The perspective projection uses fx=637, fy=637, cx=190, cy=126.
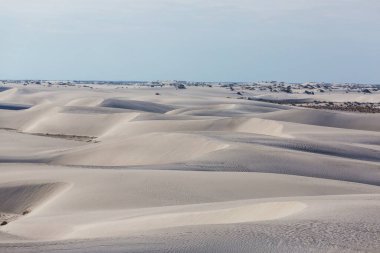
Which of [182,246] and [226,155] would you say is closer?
[182,246]

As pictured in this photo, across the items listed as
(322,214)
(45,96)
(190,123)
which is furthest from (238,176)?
(45,96)

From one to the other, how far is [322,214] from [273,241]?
6.30 feet

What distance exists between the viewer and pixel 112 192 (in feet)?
45.6

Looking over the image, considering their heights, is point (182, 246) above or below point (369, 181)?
above

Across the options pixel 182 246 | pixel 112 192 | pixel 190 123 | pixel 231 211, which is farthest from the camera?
pixel 190 123

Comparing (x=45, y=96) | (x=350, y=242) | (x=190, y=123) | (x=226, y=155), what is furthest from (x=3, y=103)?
(x=350, y=242)

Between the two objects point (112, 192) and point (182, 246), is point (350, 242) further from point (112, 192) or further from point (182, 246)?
point (112, 192)

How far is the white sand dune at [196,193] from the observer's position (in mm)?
7414

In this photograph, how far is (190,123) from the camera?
106 ft

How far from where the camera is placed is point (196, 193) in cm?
1348

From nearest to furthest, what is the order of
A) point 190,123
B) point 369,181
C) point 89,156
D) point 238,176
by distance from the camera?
point 238,176 < point 369,181 < point 89,156 < point 190,123

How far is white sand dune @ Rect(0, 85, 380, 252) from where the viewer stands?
7.41 m

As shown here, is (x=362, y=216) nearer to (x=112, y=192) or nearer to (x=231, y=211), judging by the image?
(x=231, y=211)

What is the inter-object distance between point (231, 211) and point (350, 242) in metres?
3.34
